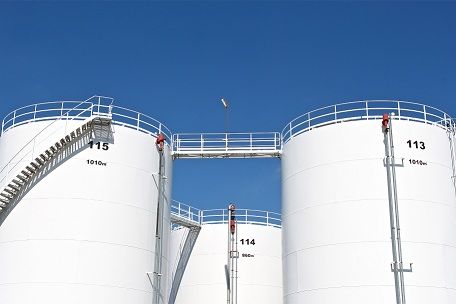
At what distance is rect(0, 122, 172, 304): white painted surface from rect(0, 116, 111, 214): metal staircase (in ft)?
1.68

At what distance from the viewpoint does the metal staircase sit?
88.2ft

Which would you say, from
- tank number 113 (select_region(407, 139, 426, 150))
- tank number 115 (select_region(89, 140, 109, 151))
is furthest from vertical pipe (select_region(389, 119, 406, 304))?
tank number 115 (select_region(89, 140, 109, 151))

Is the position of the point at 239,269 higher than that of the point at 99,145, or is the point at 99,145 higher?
the point at 99,145

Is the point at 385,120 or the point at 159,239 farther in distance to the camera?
the point at 159,239

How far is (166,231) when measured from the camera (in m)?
30.8

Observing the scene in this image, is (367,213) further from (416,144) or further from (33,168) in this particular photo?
(33,168)

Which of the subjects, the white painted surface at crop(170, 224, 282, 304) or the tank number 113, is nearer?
the tank number 113

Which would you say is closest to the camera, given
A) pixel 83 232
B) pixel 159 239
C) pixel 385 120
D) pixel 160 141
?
pixel 83 232

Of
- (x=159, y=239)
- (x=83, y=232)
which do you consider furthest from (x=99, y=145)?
(x=159, y=239)

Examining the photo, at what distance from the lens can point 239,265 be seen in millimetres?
36844

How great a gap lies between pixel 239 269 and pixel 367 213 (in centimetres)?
1197

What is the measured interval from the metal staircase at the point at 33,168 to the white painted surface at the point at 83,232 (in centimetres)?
51

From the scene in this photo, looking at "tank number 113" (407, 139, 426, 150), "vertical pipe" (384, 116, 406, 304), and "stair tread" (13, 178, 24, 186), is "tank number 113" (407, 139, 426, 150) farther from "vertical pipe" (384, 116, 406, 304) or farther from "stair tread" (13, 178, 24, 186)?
"stair tread" (13, 178, 24, 186)

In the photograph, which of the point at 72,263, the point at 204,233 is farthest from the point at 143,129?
the point at 204,233
